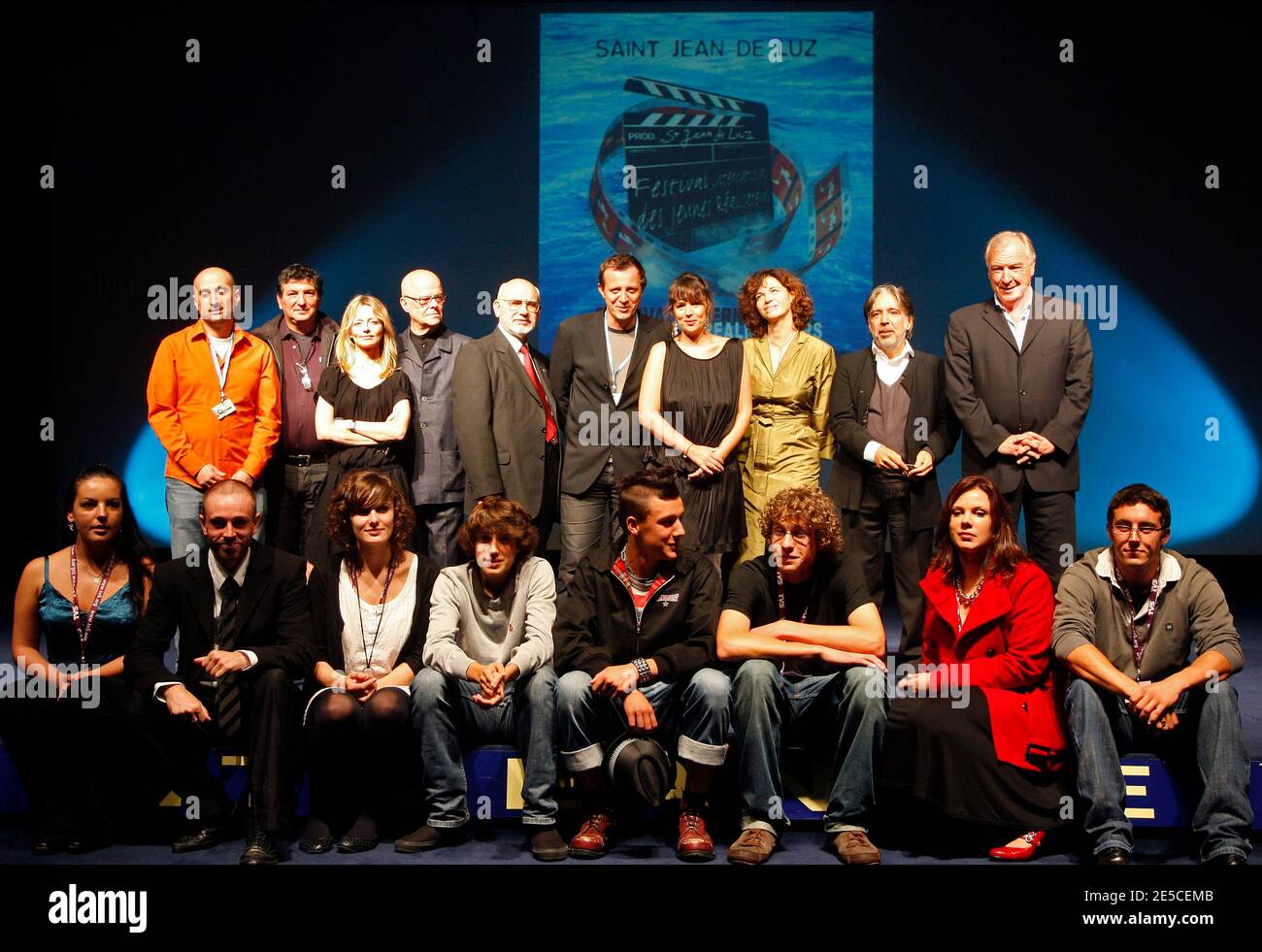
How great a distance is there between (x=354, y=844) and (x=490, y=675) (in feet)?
1.88

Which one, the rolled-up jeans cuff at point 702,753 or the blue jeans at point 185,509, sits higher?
the blue jeans at point 185,509

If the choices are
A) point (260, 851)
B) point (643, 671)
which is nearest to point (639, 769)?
point (643, 671)

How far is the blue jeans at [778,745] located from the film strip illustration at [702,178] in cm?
373

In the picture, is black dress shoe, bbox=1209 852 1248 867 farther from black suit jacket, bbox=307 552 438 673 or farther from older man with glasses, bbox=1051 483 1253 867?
black suit jacket, bbox=307 552 438 673

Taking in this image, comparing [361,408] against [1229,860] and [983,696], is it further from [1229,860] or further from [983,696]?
[1229,860]

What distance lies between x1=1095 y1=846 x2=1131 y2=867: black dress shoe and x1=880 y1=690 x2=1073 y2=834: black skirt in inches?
5.9

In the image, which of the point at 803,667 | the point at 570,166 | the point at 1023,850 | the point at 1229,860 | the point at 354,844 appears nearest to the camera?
the point at 1229,860

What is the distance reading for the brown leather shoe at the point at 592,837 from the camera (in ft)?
10.8

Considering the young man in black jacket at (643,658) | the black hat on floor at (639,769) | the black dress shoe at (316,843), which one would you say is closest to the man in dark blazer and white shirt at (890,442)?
the young man in black jacket at (643,658)

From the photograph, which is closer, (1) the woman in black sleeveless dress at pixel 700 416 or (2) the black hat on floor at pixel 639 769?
(2) the black hat on floor at pixel 639 769

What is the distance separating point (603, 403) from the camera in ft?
14.8

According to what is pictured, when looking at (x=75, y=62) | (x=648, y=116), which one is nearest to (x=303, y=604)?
(x=648, y=116)

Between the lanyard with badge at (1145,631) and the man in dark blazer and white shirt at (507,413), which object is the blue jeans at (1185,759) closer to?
the lanyard with badge at (1145,631)
